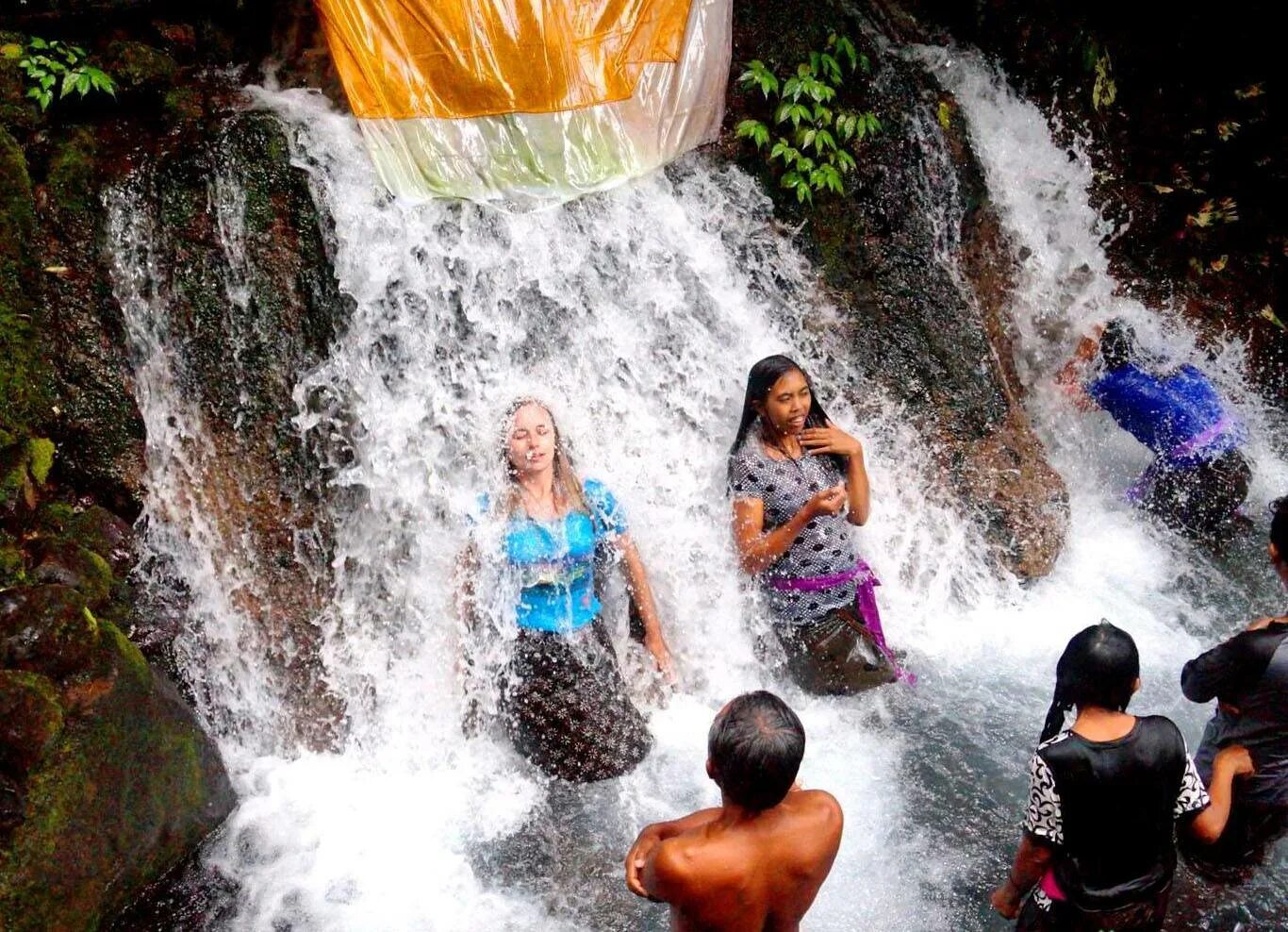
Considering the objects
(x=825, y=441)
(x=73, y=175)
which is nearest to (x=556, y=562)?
(x=825, y=441)

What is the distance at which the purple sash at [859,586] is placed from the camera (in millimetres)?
4426

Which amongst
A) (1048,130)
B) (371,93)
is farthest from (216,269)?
(1048,130)

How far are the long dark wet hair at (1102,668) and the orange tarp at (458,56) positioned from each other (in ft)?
13.5

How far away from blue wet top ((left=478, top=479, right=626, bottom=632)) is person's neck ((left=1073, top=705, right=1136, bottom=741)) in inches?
85.0

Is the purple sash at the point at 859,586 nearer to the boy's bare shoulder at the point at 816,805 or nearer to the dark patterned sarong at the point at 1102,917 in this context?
the dark patterned sarong at the point at 1102,917

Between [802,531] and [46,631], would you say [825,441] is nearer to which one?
[802,531]

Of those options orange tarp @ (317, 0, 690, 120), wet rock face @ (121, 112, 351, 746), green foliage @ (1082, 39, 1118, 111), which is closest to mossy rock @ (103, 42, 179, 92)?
wet rock face @ (121, 112, 351, 746)

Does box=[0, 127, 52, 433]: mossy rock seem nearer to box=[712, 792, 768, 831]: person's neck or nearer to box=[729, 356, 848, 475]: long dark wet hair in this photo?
box=[729, 356, 848, 475]: long dark wet hair

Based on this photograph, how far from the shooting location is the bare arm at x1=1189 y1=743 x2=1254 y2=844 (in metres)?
2.73

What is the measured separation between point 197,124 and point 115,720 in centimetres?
316

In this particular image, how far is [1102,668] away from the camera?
253cm

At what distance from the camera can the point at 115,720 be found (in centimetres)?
392

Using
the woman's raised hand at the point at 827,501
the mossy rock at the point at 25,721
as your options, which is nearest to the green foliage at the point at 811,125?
the woman's raised hand at the point at 827,501

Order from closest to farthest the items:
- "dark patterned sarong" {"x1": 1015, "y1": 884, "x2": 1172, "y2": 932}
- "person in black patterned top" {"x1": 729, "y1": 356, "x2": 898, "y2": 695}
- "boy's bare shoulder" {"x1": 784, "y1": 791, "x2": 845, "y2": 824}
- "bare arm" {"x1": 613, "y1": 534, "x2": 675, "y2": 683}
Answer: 1. "boy's bare shoulder" {"x1": 784, "y1": 791, "x2": 845, "y2": 824}
2. "dark patterned sarong" {"x1": 1015, "y1": 884, "x2": 1172, "y2": 932}
3. "person in black patterned top" {"x1": 729, "y1": 356, "x2": 898, "y2": 695}
4. "bare arm" {"x1": 613, "y1": 534, "x2": 675, "y2": 683}
